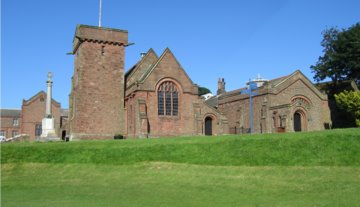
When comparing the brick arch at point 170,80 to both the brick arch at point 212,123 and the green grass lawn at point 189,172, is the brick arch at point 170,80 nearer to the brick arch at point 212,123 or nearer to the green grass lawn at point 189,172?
the brick arch at point 212,123

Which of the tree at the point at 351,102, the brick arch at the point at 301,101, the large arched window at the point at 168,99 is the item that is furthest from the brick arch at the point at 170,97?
the tree at the point at 351,102

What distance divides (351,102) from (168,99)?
2251 centimetres

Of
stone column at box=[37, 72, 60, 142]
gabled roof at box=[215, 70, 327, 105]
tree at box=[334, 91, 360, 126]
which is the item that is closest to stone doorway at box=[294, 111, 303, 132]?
gabled roof at box=[215, 70, 327, 105]

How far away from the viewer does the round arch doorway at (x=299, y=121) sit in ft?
143

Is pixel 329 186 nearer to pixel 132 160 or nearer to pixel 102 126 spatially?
pixel 132 160

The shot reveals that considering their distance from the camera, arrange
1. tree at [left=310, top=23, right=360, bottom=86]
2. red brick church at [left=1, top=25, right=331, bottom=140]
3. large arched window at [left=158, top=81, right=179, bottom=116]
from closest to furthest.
Result: red brick church at [left=1, top=25, right=331, bottom=140], large arched window at [left=158, top=81, right=179, bottom=116], tree at [left=310, top=23, right=360, bottom=86]

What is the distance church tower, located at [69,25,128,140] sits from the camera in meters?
34.8

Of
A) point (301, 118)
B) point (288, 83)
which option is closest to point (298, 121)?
point (301, 118)

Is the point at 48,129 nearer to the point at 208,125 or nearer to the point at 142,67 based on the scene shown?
the point at 142,67

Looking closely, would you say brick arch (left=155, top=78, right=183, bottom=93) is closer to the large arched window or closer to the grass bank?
the large arched window

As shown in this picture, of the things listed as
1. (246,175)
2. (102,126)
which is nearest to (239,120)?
(102,126)

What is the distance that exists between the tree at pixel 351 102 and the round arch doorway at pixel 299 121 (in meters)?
5.49

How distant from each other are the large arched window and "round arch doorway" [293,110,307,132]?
1524 centimetres

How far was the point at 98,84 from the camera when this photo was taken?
118ft
